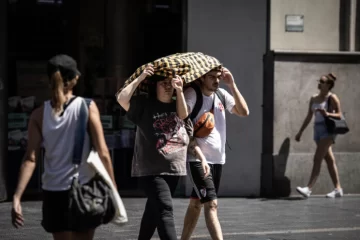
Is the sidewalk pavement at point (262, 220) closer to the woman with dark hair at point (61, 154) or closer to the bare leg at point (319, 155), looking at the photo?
the bare leg at point (319, 155)

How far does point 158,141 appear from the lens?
6699 mm

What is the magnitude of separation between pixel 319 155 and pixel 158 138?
6332mm

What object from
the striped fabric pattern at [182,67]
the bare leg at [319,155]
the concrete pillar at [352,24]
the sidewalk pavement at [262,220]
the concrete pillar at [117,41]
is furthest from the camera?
the concrete pillar at [352,24]

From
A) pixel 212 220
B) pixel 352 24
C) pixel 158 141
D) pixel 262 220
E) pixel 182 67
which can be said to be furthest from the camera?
pixel 352 24

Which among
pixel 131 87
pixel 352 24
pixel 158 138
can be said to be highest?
pixel 352 24

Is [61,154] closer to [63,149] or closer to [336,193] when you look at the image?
[63,149]

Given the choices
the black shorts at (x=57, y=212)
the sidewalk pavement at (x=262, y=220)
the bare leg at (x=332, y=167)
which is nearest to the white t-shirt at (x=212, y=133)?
the sidewalk pavement at (x=262, y=220)

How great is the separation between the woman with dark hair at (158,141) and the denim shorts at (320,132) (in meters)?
6.18

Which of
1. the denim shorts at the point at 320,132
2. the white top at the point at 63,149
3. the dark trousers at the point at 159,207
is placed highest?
the white top at the point at 63,149

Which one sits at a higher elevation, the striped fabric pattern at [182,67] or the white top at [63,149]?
the striped fabric pattern at [182,67]

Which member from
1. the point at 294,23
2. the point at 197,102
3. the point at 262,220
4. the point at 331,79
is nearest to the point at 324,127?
the point at 331,79

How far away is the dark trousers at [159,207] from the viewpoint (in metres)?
6.52

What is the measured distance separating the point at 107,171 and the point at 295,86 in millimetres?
8000

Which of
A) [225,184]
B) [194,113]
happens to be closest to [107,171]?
[194,113]
